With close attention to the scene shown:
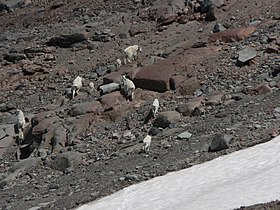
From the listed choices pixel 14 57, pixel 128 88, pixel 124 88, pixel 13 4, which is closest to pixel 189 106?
pixel 128 88

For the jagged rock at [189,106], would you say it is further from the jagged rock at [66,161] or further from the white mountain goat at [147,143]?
the jagged rock at [66,161]

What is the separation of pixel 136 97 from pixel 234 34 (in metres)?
5.22

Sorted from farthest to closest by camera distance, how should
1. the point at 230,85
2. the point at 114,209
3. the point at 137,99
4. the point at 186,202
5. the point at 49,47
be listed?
1. the point at 49,47
2. the point at 137,99
3. the point at 230,85
4. the point at 114,209
5. the point at 186,202

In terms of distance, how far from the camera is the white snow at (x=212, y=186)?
16.3 meters

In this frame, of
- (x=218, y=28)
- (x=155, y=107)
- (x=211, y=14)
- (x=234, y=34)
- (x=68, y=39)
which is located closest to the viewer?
(x=155, y=107)

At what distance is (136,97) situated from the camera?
2623 cm

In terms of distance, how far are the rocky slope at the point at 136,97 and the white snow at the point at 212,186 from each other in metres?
0.59

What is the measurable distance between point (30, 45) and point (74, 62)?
5144mm

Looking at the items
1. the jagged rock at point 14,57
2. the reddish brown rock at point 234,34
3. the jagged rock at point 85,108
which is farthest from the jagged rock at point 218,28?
the jagged rock at point 14,57

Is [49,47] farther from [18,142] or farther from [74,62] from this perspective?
[18,142]

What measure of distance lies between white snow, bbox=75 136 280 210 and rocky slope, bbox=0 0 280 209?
59 centimetres

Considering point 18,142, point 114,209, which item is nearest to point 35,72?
point 18,142

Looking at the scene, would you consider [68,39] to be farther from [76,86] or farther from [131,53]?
[76,86]

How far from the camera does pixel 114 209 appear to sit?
1845 cm
